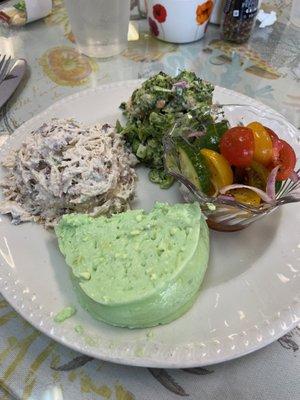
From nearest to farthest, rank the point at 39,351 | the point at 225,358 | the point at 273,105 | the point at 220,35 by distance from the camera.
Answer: the point at 225,358
the point at 39,351
the point at 273,105
the point at 220,35

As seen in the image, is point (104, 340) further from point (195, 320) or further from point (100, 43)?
point (100, 43)

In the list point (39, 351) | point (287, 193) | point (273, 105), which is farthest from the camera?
point (273, 105)

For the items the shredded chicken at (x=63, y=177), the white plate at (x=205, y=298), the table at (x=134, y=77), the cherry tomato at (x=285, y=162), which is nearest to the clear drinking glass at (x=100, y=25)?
the table at (x=134, y=77)

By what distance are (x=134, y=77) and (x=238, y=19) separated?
1.96ft

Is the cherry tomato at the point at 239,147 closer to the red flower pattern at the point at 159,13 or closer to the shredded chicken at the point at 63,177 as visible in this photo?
the shredded chicken at the point at 63,177

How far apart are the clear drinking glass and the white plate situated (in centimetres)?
101

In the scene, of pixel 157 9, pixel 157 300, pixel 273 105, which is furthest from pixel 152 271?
pixel 157 9

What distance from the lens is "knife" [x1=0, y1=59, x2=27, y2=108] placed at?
177 cm

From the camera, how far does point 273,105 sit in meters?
1.85

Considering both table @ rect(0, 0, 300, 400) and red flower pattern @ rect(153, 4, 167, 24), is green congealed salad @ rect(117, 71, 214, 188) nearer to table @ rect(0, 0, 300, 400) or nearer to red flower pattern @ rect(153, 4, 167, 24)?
table @ rect(0, 0, 300, 400)

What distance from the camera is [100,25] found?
198cm

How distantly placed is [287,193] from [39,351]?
83cm

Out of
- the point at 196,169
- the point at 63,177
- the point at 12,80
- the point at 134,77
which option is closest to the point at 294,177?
the point at 196,169

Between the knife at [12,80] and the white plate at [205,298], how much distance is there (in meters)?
0.73
